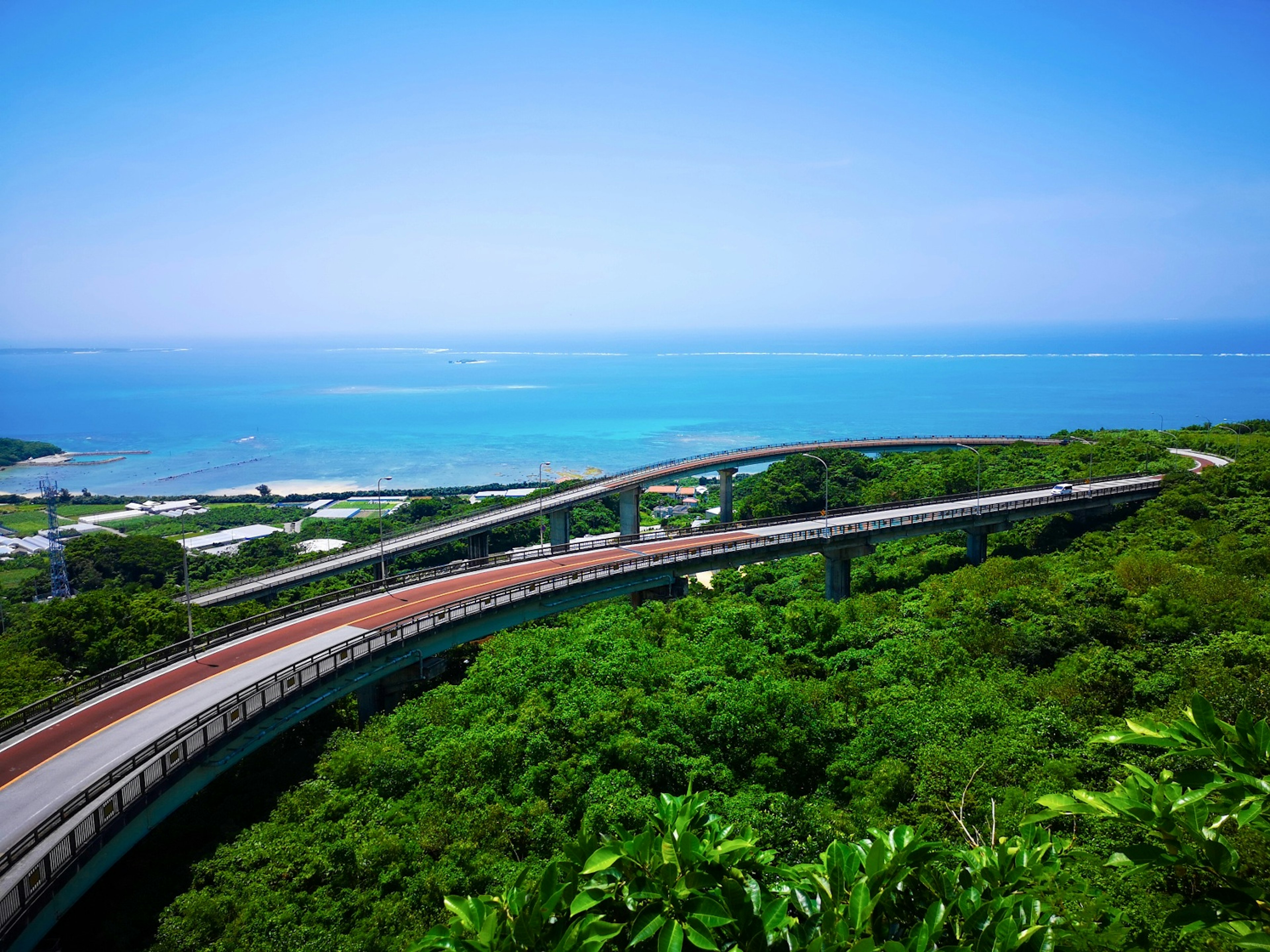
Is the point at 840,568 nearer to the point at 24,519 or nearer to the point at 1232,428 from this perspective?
the point at 1232,428

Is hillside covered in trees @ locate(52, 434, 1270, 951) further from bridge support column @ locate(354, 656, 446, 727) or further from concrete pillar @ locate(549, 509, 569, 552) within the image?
concrete pillar @ locate(549, 509, 569, 552)

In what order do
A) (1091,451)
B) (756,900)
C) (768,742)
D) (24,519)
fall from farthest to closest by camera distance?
(24,519) → (1091,451) → (768,742) → (756,900)

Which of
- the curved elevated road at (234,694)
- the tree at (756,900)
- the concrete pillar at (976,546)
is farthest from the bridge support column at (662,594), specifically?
the tree at (756,900)

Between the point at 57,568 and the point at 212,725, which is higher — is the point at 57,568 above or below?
below

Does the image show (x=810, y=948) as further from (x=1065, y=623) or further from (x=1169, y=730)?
(x=1065, y=623)

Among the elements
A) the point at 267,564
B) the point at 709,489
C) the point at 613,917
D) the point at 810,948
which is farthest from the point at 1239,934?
the point at 709,489

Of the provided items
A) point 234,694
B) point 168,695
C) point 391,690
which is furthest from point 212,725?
point 391,690

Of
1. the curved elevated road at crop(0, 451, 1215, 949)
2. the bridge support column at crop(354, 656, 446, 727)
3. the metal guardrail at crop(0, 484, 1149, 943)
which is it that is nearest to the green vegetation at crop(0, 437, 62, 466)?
the curved elevated road at crop(0, 451, 1215, 949)

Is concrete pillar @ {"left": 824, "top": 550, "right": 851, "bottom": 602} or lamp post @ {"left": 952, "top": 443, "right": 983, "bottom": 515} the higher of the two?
lamp post @ {"left": 952, "top": 443, "right": 983, "bottom": 515}
